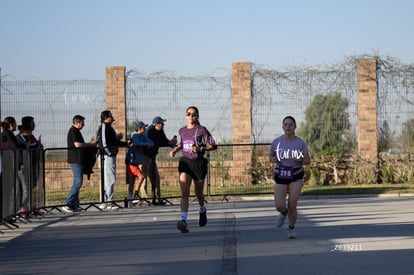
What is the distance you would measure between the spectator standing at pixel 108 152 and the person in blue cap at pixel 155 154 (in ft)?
3.26

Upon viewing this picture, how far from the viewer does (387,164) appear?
79.7ft

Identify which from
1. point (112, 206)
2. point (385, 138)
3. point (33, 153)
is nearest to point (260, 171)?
point (385, 138)

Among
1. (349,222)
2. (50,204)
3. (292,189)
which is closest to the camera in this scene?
(292,189)

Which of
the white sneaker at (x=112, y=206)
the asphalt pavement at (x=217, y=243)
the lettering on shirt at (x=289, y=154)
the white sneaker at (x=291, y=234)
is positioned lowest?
the white sneaker at (x=112, y=206)

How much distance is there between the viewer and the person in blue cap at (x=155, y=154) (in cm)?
1977

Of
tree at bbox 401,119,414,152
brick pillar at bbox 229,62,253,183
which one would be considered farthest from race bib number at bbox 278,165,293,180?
tree at bbox 401,119,414,152

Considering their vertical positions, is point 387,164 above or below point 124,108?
below

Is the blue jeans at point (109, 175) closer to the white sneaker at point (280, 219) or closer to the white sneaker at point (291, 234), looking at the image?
the white sneaker at point (280, 219)

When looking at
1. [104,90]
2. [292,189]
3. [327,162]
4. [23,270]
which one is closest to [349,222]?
[292,189]

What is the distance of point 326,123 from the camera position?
81.9 ft

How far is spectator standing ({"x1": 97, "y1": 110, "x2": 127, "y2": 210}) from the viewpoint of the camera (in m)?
18.8

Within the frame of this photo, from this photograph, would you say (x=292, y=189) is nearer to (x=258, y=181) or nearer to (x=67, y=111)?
(x=258, y=181)

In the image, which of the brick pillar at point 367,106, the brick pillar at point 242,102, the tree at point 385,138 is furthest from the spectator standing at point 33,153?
the tree at point 385,138

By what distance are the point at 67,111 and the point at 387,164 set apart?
9000 millimetres
